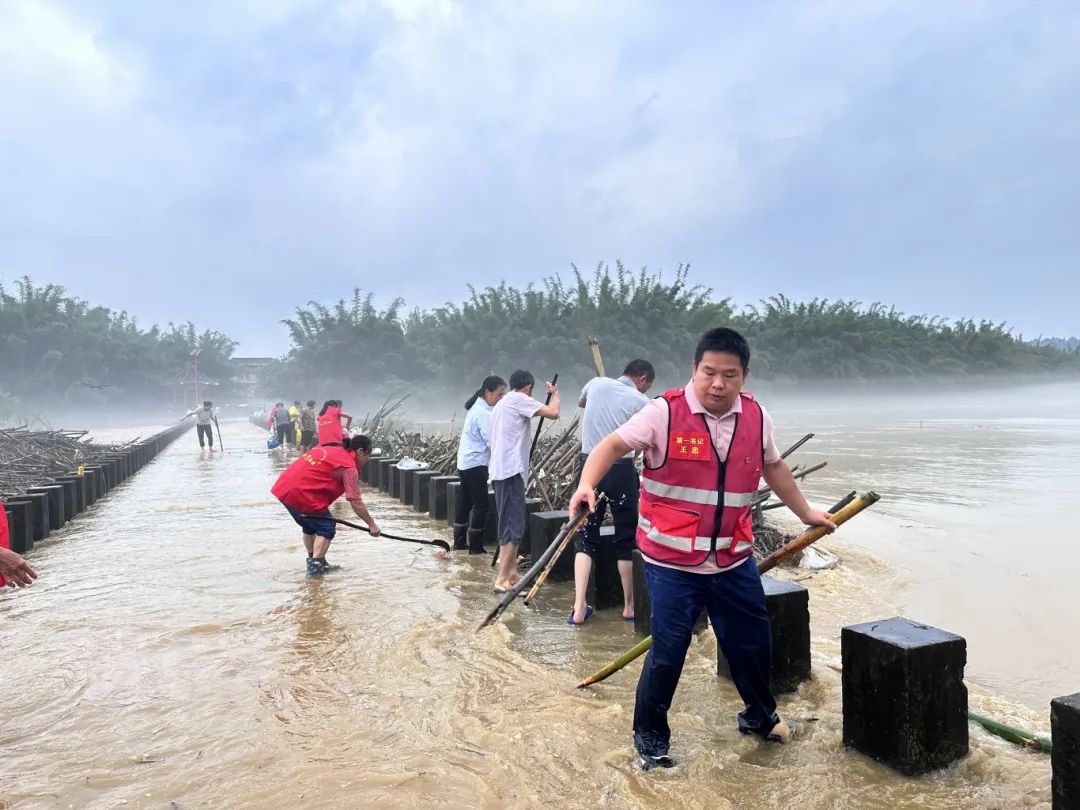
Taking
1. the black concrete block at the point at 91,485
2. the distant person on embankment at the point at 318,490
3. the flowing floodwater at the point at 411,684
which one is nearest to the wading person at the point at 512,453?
the flowing floodwater at the point at 411,684

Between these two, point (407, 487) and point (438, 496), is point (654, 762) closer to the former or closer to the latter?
point (438, 496)

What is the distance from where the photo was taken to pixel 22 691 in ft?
13.8

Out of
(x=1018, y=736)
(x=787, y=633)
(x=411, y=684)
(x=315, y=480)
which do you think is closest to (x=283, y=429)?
(x=315, y=480)

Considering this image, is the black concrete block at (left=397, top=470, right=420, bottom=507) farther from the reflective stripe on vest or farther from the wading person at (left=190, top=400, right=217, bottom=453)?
the wading person at (left=190, top=400, right=217, bottom=453)

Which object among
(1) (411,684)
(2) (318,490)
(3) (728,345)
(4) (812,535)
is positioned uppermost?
(3) (728,345)

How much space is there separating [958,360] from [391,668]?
69.1m

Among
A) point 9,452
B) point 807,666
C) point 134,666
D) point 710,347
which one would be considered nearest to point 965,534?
point 807,666

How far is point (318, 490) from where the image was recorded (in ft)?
22.4

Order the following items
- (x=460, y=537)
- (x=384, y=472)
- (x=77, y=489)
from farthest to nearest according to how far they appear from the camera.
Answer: (x=384, y=472) < (x=77, y=489) < (x=460, y=537)

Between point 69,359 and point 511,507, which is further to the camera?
point 69,359

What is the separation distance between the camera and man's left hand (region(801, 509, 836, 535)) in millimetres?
3246

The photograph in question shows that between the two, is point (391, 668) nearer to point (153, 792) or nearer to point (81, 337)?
point (153, 792)

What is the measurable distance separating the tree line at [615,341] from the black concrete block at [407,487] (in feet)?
115

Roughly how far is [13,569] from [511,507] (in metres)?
3.35
